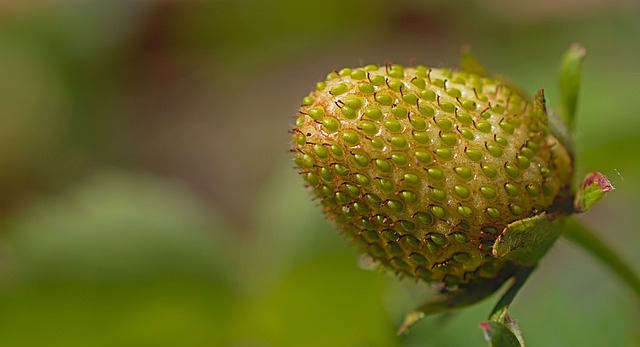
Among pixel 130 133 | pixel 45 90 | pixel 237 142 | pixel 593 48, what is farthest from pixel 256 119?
pixel 593 48

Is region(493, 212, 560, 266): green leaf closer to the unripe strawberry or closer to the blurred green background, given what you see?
the unripe strawberry

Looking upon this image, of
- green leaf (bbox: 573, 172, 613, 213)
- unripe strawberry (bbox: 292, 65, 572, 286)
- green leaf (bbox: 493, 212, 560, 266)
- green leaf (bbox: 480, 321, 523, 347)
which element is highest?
unripe strawberry (bbox: 292, 65, 572, 286)

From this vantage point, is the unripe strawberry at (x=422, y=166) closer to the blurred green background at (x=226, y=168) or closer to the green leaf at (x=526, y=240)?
the green leaf at (x=526, y=240)

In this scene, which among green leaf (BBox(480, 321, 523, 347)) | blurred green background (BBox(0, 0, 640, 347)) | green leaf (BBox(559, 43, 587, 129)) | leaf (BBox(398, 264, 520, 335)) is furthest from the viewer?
blurred green background (BBox(0, 0, 640, 347))

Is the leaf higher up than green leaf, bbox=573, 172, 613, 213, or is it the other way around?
green leaf, bbox=573, 172, 613, 213

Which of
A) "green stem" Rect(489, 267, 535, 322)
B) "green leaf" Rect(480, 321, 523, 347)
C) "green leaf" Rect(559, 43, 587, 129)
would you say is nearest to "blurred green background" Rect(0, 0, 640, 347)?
"green leaf" Rect(559, 43, 587, 129)

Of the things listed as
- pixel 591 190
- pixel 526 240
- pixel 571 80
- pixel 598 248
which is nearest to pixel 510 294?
pixel 526 240

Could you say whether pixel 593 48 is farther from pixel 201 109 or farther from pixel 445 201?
pixel 445 201
